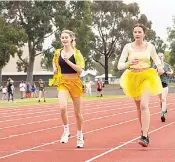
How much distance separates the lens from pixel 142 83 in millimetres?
7789

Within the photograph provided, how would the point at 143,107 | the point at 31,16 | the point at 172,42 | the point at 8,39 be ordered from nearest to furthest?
the point at 143,107
the point at 8,39
the point at 31,16
the point at 172,42

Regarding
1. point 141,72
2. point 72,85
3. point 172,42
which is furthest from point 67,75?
point 172,42

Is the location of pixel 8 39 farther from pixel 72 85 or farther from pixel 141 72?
pixel 141 72

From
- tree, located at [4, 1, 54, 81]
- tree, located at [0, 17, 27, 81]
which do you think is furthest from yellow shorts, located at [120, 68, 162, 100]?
tree, located at [4, 1, 54, 81]

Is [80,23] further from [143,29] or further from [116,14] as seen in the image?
[143,29]

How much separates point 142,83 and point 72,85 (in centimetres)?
118

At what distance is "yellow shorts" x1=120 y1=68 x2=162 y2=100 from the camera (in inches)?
304

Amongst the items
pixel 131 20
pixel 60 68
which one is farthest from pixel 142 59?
pixel 131 20

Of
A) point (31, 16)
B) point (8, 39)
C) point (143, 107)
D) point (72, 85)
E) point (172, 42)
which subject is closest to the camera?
point (143, 107)

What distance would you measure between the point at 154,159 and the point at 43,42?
55377mm

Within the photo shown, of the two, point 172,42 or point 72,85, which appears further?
point 172,42

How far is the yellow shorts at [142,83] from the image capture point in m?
7.73

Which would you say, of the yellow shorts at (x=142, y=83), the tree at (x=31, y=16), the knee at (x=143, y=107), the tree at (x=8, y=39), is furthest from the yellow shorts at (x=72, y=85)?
the tree at (x=31, y=16)

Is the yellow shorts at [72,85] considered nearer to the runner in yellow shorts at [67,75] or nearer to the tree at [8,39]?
the runner in yellow shorts at [67,75]
